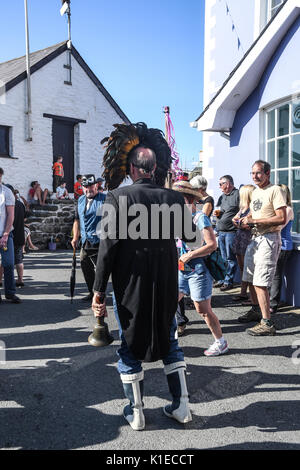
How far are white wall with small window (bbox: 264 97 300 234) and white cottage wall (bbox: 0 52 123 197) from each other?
34.2 ft

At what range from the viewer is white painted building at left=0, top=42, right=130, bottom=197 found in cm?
1459

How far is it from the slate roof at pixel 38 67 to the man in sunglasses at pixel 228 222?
10.8 metres

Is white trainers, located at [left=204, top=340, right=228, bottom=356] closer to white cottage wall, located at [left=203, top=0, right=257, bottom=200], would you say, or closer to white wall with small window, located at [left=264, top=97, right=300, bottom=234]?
white wall with small window, located at [left=264, top=97, right=300, bottom=234]

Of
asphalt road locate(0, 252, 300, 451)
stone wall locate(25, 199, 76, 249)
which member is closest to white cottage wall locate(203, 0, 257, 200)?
asphalt road locate(0, 252, 300, 451)

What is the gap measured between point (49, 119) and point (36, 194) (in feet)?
10.4

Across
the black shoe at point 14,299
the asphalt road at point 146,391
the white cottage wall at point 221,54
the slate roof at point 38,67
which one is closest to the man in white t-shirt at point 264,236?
the asphalt road at point 146,391

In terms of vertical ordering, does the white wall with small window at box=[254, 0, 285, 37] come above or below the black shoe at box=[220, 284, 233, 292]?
above

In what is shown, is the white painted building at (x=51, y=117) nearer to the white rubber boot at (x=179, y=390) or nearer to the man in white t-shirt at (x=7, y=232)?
the man in white t-shirt at (x=7, y=232)

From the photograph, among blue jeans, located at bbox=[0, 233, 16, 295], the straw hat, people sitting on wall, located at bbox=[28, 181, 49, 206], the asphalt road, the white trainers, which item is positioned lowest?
the asphalt road

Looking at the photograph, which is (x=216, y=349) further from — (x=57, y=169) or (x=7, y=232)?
(x=57, y=169)

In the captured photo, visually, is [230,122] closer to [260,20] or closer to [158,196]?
[260,20]

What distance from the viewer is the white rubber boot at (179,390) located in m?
2.75
